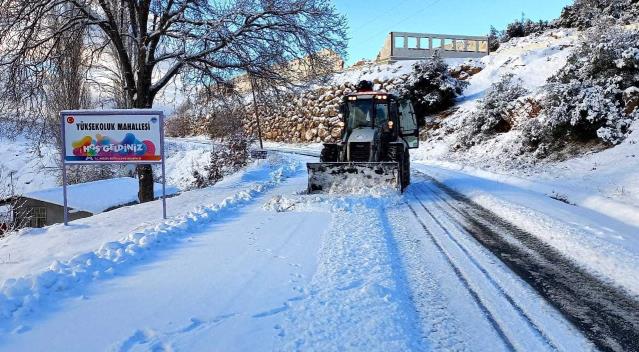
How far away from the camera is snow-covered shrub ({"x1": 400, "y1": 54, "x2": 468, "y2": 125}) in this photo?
2797cm

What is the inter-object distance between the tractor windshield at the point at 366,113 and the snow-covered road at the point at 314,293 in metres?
5.60

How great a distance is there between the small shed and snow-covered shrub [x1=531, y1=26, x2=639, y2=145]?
1547cm

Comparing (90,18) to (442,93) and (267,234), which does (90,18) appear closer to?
(267,234)

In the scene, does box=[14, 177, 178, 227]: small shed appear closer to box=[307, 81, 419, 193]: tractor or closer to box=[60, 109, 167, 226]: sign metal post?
box=[60, 109, 167, 226]: sign metal post

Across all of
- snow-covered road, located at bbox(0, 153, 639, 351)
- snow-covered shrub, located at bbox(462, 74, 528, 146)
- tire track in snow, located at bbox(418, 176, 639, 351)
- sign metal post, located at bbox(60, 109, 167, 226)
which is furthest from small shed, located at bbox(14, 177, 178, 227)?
tire track in snow, located at bbox(418, 176, 639, 351)

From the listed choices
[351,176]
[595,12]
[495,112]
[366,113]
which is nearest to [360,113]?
[366,113]

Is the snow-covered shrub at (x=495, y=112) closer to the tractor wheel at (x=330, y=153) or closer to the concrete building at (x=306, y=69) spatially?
the concrete building at (x=306, y=69)

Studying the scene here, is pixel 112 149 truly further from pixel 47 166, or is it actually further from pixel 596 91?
pixel 47 166

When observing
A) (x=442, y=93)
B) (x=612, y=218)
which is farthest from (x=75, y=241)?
(x=442, y=93)

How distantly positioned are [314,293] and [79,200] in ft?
51.2

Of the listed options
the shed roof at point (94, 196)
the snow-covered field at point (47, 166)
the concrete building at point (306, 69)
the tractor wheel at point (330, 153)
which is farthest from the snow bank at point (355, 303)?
the snow-covered field at point (47, 166)

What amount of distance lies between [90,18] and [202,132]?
145ft

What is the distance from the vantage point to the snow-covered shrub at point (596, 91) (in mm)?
13303

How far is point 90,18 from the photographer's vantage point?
11875 millimetres
